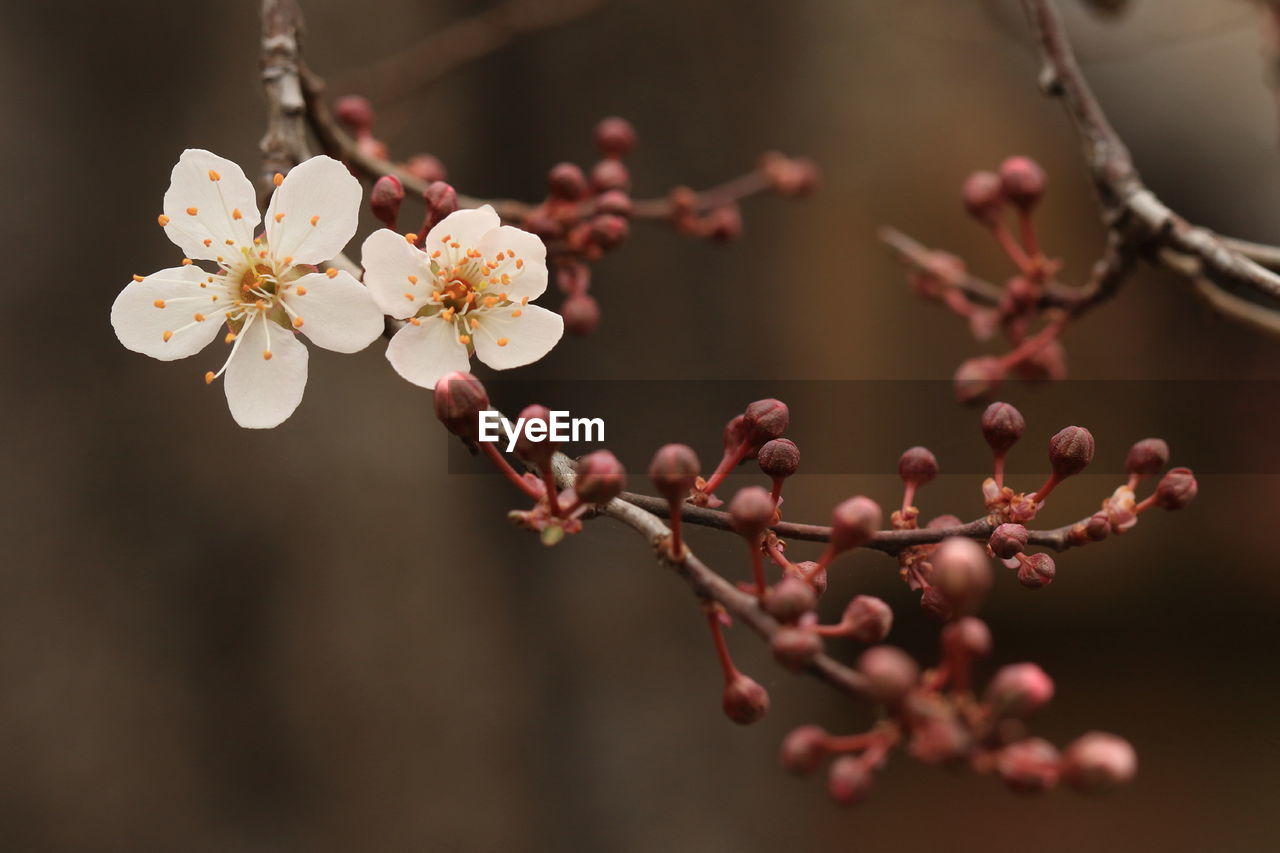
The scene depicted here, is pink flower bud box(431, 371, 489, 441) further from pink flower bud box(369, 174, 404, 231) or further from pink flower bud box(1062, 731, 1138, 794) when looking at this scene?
pink flower bud box(1062, 731, 1138, 794)

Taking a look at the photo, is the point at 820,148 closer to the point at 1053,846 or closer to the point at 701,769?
the point at 701,769

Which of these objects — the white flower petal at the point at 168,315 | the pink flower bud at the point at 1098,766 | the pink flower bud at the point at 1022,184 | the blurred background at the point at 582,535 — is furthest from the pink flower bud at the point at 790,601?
the blurred background at the point at 582,535

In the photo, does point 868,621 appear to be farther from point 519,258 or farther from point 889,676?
point 519,258

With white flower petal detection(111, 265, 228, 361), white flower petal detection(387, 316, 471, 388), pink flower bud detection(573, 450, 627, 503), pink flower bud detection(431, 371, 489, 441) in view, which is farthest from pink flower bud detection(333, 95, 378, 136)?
pink flower bud detection(573, 450, 627, 503)

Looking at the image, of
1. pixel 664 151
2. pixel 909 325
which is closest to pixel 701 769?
pixel 909 325

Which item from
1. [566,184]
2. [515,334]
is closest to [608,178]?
[566,184]

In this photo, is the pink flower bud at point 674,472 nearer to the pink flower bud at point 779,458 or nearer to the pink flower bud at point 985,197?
the pink flower bud at point 779,458
